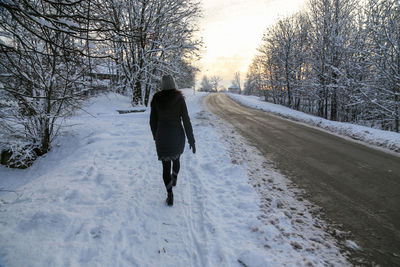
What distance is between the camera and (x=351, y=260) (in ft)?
6.98

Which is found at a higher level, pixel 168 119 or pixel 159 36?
pixel 159 36

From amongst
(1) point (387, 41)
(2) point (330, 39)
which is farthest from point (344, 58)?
(1) point (387, 41)

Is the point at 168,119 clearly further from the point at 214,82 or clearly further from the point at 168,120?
the point at 214,82

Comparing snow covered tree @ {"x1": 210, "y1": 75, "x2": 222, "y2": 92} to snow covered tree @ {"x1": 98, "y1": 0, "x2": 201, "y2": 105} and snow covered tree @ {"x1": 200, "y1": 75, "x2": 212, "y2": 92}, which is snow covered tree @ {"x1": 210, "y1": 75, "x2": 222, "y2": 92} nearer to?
snow covered tree @ {"x1": 200, "y1": 75, "x2": 212, "y2": 92}

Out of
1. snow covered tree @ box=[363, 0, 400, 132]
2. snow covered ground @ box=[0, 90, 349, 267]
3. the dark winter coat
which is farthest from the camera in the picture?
snow covered tree @ box=[363, 0, 400, 132]

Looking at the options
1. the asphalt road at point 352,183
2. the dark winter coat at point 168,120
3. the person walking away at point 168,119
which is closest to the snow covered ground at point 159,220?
the asphalt road at point 352,183

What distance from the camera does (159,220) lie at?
280 cm

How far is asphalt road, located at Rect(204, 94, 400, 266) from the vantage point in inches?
95.8

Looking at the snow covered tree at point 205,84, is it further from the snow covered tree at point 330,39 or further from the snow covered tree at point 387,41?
the snow covered tree at point 387,41

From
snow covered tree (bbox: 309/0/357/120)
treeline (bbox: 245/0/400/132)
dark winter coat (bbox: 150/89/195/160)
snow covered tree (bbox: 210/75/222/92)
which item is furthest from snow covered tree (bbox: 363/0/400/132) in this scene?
snow covered tree (bbox: 210/75/222/92)

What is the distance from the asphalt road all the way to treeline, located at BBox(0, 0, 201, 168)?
392cm

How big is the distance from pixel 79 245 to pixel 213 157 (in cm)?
361

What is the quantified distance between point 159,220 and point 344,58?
58.6 feet

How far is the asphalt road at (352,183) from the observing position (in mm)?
2434
